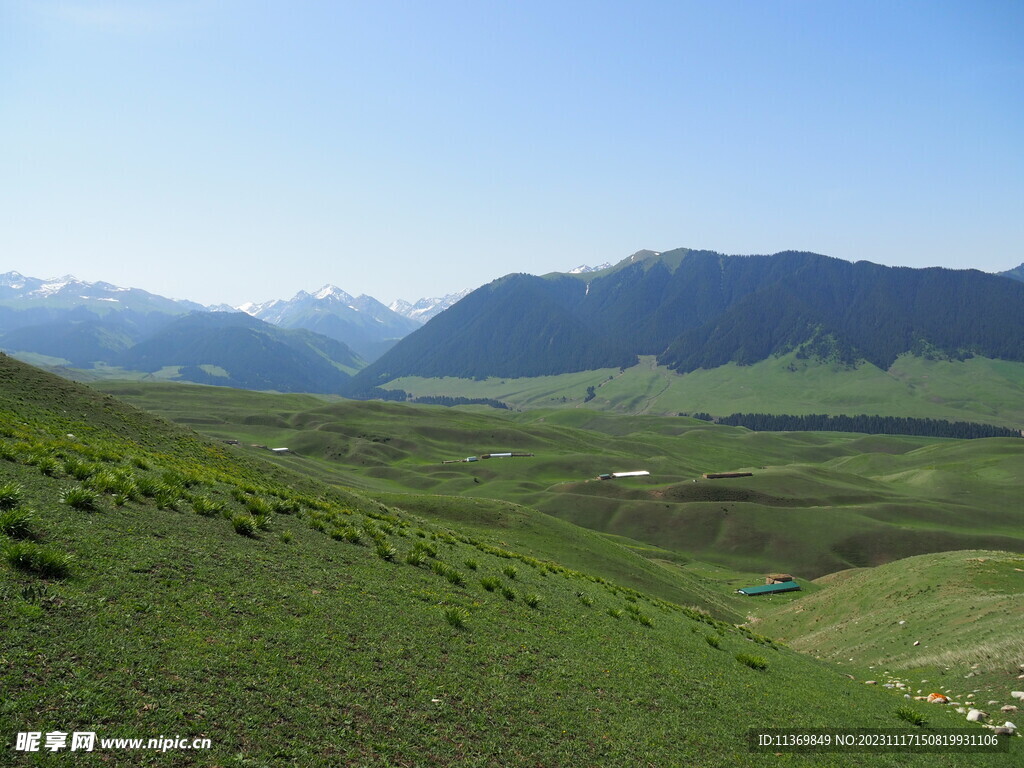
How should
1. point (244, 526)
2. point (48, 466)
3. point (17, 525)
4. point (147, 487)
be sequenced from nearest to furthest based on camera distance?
point (17, 525), point (48, 466), point (147, 487), point (244, 526)

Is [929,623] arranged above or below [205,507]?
below

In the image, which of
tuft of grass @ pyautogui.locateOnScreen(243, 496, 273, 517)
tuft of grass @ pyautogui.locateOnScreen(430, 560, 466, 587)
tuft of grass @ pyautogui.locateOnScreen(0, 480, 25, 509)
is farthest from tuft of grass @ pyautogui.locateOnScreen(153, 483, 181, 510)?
tuft of grass @ pyautogui.locateOnScreen(430, 560, 466, 587)

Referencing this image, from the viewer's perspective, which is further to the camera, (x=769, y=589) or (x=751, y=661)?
(x=769, y=589)

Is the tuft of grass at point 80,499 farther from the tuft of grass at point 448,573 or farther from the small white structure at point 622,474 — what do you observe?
the small white structure at point 622,474

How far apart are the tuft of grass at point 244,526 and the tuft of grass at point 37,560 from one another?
7.18 meters

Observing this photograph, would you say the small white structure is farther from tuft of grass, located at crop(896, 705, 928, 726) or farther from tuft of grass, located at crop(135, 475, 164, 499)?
tuft of grass, located at crop(135, 475, 164, 499)

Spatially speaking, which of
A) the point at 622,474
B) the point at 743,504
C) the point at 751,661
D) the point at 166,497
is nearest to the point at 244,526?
the point at 166,497

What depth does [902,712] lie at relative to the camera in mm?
19172

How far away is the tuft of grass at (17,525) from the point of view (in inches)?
498

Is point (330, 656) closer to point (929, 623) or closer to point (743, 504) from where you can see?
point (929, 623)

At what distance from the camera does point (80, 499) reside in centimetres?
1592

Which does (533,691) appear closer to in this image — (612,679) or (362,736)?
(612,679)

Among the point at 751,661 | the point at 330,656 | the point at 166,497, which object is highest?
the point at 166,497

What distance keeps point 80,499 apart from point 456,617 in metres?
11.4
